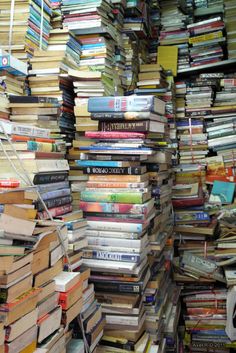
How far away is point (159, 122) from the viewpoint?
7.15 ft

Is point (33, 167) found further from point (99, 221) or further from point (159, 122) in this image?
point (159, 122)

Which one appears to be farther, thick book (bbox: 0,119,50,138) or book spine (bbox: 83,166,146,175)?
book spine (bbox: 83,166,146,175)

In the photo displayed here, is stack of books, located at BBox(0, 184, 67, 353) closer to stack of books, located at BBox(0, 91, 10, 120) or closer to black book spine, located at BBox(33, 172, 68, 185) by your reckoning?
black book spine, located at BBox(33, 172, 68, 185)

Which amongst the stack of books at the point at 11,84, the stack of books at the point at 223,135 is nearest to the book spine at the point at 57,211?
the stack of books at the point at 11,84

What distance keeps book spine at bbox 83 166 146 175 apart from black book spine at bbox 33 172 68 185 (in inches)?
7.8

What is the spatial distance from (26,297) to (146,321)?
44.5 inches

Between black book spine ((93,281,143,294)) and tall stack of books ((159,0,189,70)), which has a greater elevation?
tall stack of books ((159,0,189,70))

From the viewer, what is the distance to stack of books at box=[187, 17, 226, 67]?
3195 mm

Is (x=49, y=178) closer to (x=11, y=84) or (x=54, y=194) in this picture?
(x=54, y=194)

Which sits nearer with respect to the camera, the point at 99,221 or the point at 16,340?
the point at 16,340

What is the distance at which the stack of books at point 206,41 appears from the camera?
126 inches

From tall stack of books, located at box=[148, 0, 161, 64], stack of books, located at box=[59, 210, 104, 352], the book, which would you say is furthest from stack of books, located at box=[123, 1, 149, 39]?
the book

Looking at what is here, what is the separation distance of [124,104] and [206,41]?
63.5 inches

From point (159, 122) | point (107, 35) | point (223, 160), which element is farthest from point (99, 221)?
point (223, 160)
